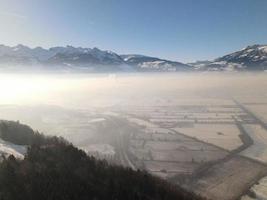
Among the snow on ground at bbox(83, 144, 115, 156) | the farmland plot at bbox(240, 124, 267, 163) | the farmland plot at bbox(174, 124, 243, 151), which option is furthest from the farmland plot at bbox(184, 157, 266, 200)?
the snow on ground at bbox(83, 144, 115, 156)

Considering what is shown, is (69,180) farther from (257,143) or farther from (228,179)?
(257,143)

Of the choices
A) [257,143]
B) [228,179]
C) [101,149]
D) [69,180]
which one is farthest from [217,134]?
[69,180]

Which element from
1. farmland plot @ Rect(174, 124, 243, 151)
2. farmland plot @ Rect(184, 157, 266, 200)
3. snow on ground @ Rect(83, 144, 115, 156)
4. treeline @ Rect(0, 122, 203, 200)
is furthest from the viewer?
farmland plot @ Rect(174, 124, 243, 151)

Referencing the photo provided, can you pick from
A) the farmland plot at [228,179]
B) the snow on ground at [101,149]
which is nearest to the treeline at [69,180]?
the farmland plot at [228,179]

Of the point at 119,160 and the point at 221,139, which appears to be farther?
the point at 221,139

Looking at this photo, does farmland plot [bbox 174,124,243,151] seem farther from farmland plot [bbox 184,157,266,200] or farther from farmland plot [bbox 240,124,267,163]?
farmland plot [bbox 184,157,266,200]

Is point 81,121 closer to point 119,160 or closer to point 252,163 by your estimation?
point 119,160

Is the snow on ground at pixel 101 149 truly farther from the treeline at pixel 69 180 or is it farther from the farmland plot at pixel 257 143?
the treeline at pixel 69 180

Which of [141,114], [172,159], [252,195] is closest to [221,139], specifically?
[172,159]
